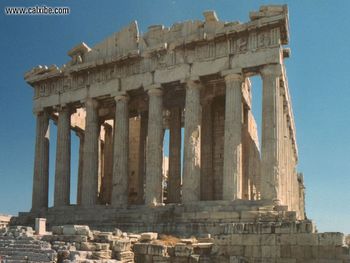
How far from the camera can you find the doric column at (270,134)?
956 inches

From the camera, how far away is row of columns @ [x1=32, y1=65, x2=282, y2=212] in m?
25.0

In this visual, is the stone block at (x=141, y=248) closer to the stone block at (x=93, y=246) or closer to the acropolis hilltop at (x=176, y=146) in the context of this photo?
the acropolis hilltop at (x=176, y=146)

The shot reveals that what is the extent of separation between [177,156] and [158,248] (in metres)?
13.3

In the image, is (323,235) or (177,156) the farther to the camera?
(177,156)

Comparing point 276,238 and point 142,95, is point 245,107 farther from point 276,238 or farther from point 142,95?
point 276,238

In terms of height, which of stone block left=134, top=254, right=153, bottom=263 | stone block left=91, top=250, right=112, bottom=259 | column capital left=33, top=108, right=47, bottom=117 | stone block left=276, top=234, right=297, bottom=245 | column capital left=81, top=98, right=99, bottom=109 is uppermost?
column capital left=81, top=98, right=99, bottom=109

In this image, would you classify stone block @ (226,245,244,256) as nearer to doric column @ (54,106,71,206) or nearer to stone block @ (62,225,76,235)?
stone block @ (62,225,76,235)

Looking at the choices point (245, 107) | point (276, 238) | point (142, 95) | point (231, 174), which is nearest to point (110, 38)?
point (142, 95)

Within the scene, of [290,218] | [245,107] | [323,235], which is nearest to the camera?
[323,235]

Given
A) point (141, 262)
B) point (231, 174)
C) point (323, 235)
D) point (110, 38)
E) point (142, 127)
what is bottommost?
point (141, 262)

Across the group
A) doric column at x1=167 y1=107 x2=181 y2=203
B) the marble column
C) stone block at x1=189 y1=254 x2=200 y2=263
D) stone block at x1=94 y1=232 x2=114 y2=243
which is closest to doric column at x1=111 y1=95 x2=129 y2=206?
doric column at x1=167 y1=107 x2=181 y2=203

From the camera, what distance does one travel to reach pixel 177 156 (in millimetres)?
31031

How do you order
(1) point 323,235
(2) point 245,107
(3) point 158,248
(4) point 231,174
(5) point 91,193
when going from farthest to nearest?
(2) point 245,107 < (5) point 91,193 < (4) point 231,174 < (3) point 158,248 < (1) point 323,235

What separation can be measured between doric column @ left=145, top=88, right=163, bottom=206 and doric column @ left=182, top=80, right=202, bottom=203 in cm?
191
